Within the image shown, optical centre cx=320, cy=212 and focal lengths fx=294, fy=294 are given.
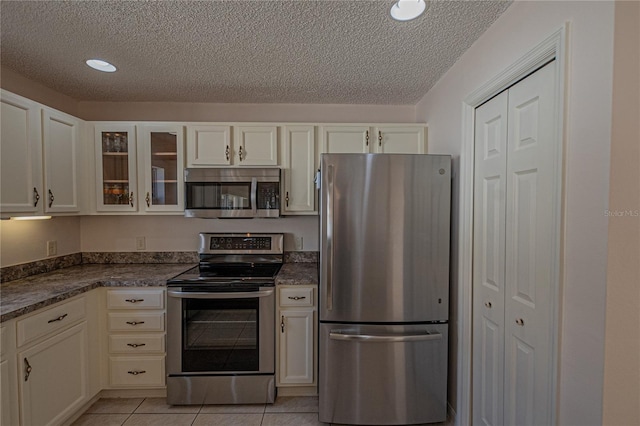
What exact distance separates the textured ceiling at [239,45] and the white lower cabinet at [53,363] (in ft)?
5.13

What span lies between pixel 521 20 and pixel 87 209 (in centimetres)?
315

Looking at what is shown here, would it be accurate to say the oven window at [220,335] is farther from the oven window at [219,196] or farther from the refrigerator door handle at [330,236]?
the oven window at [219,196]

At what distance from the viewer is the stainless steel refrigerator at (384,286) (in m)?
1.83

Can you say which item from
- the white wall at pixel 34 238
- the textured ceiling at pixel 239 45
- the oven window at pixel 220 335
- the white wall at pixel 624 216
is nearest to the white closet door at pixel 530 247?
the white wall at pixel 624 216

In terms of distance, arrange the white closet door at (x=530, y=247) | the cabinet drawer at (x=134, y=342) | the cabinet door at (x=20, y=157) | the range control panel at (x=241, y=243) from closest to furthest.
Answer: the white closet door at (x=530, y=247)
the cabinet door at (x=20, y=157)
the cabinet drawer at (x=134, y=342)
the range control panel at (x=241, y=243)

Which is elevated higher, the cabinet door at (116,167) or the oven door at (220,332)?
the cabinet door at (116,167)

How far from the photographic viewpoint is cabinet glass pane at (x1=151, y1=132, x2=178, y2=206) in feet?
8.06

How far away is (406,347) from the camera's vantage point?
1858 millimetres

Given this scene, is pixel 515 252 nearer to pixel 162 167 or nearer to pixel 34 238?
pixel 162 167

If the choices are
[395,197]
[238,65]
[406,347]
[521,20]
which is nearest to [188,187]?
[238,65]

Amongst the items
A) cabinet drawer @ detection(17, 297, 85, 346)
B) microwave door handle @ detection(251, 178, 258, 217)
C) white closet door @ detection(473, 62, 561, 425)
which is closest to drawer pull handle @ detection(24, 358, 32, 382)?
cabinet drawer @ detection(17, 297, 85, 346)

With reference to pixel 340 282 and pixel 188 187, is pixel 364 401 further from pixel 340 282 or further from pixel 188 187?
pixel 188 187

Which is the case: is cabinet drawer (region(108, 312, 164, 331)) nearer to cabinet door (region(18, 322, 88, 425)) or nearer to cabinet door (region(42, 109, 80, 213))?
cabinet door (region(18, 322, 88, 425))

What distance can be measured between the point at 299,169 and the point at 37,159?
5.84ft
